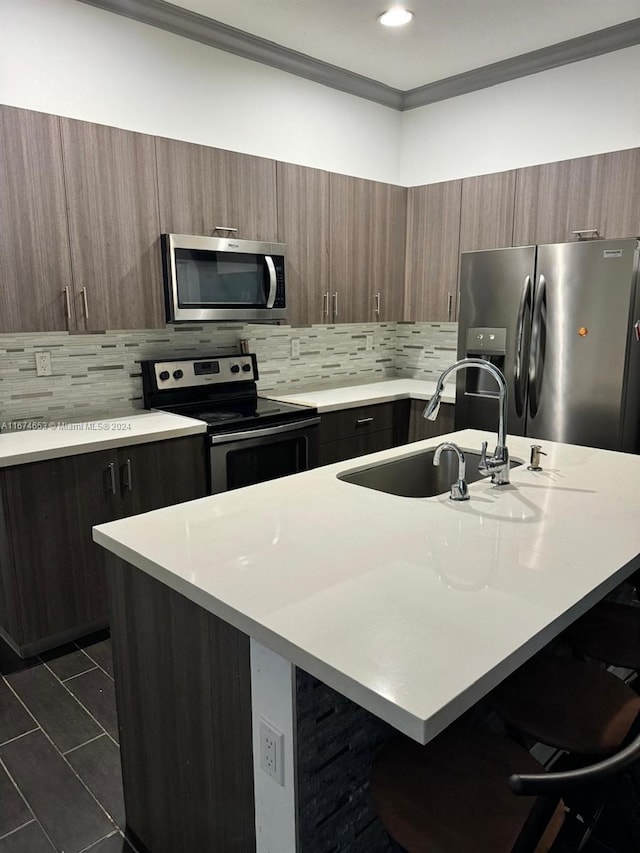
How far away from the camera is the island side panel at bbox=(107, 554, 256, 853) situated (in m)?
1.26

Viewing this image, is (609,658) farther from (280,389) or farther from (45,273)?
(280,389)

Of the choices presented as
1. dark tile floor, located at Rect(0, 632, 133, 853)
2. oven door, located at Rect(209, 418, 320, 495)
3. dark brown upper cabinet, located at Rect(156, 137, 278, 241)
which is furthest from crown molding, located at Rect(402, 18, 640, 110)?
dark tile floor, located at Rect(0, 632, 133, 853)

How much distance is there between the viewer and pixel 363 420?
3.71m

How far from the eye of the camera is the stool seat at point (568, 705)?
1.26 metres

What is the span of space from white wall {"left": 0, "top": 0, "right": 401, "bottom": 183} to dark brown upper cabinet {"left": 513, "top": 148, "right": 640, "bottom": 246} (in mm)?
1144

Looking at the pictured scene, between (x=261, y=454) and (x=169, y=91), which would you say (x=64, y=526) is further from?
(x=169, y=91)

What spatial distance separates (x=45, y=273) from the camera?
2594 mm

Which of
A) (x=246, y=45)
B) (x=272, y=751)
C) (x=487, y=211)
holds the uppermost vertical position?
(x=246, y=45)

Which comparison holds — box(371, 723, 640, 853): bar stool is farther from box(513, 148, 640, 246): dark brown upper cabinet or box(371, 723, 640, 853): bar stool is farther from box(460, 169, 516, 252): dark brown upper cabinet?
box(460, 169, 516, 252): dark brown upper cabinet

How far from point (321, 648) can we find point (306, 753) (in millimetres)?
266

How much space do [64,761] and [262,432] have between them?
1598 mm

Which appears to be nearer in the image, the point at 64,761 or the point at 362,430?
the point at 64,761

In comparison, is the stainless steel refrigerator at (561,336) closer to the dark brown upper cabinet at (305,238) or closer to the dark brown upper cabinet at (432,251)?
the dark brown upper cabinet at (432,251)

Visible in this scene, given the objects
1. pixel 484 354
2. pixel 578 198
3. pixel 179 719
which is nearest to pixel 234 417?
pixel 484 354
